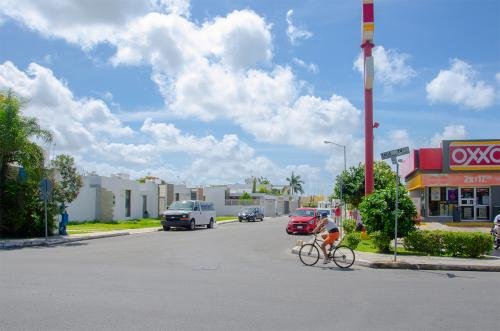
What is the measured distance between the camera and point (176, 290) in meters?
10.6

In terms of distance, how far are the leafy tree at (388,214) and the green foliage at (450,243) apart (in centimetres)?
46

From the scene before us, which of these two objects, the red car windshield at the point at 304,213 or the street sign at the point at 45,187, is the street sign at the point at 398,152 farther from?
the red car windshield at the point at 304,213

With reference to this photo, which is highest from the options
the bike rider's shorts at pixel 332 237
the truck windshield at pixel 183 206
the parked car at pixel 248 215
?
the truck windshield at pixel 183 206

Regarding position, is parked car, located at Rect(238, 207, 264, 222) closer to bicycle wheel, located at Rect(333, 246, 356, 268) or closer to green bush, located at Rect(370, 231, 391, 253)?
green bush, located at Rect(370, 231, 391, 253)

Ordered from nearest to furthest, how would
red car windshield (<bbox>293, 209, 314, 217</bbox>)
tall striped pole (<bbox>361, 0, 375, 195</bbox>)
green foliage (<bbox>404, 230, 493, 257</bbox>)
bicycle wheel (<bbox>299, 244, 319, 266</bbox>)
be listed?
1. bicycle wheel (<bbox>299, 244, 319, 266</bbox>)
2. green foliage (<bbox>404, 230, 493, 257</bbox>)
3. tall striped pole (<bbox>361, 0, 375, 195</bbox>)
4. red car windshield (<bbox>293, 209, 314, 217</bbox>)

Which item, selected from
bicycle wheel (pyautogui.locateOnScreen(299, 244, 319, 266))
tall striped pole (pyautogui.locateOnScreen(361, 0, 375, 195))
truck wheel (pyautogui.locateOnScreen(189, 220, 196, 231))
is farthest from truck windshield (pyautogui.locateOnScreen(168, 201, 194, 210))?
bicycle wheel (pyautogui.locateOnScreen(299, 244, 319, 266))

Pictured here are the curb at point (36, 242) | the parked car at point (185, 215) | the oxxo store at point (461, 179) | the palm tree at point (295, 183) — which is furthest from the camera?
the palm tree at point (295, 183)

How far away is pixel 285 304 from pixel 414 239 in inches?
404

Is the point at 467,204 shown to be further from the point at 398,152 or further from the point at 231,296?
the point at 231,296

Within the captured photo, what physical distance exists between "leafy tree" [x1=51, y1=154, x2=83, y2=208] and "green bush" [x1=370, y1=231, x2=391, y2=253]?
16.8 meters

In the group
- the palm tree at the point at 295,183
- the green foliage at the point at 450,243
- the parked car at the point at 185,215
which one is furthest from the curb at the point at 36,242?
the palm tree at the point at 295,183

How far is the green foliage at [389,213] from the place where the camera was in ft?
59.1

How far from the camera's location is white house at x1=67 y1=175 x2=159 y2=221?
40.3 m

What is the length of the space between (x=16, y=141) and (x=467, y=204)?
25.1 m
